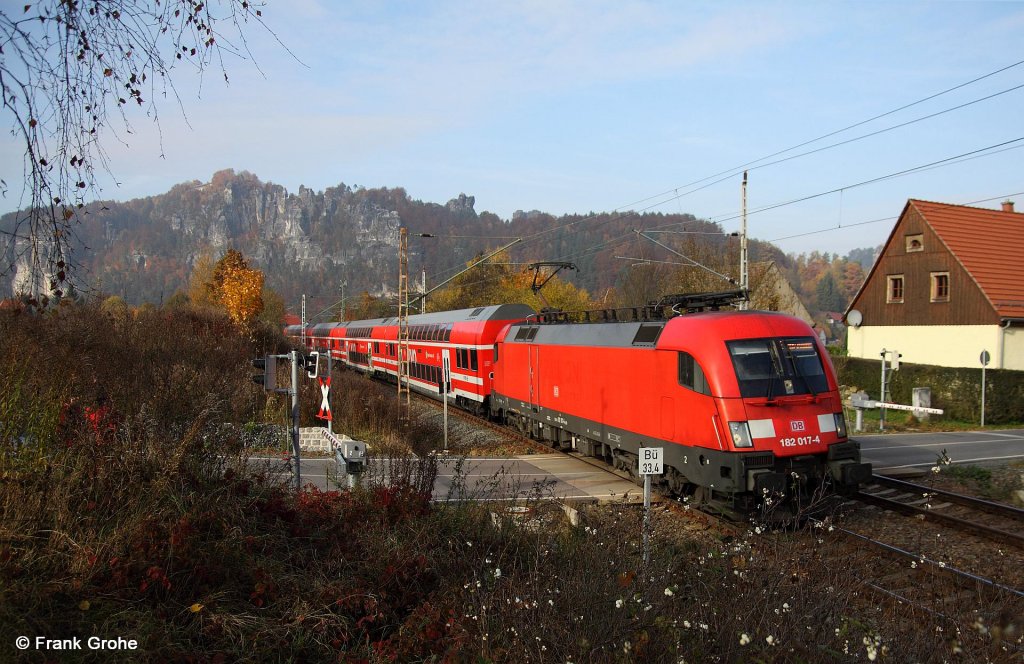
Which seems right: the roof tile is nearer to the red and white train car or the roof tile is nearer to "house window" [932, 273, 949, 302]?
"house window" [932, 273, 949, 302]

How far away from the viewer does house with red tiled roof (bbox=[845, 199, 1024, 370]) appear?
26.7m

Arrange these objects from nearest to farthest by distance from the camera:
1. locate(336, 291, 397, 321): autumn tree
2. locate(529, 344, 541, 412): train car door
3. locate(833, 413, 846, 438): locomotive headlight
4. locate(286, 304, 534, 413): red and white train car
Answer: locate(833, 413, 846, 438): locomotive headlight, locate(529, 344, 541, 412): train car door, locate(286, 304, 534, 413): red and white train car, locate(336, 291, 397, 321): autumn tree

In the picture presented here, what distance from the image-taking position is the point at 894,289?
3156 centimetres

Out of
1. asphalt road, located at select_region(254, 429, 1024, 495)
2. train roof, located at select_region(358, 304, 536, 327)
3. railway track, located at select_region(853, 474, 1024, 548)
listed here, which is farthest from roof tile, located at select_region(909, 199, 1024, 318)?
railway track, located at select_region(853, 474, 1024, 548)

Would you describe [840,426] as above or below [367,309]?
below

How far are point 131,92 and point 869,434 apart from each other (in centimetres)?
2067

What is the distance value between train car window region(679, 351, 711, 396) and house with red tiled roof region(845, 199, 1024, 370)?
20.1 meters

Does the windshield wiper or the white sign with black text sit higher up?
the windshield wiper

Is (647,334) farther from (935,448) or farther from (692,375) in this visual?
(935,448)

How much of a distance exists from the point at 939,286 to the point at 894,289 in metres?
2.38

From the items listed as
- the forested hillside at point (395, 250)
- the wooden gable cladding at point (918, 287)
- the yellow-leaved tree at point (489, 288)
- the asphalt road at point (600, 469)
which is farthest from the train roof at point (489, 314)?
the yellow-leaved tree at point (489, 288)

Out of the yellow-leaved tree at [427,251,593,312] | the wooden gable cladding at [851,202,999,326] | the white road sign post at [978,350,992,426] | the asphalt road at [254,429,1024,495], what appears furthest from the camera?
the yellow-leaved tree at [427,251,593,312]

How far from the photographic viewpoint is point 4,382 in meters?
6.30

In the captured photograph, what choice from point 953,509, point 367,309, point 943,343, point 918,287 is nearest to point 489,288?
point 367,309
